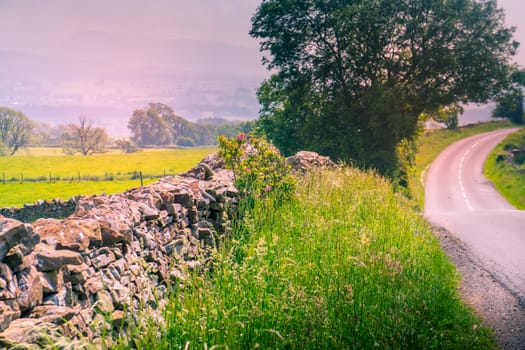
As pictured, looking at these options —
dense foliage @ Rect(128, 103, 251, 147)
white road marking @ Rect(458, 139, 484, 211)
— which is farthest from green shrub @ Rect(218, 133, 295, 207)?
dense foliage @ Rect(128, 103, 251, 147)

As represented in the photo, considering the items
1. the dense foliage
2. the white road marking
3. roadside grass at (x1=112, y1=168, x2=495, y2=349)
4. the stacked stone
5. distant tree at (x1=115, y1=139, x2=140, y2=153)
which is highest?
the dense foliage

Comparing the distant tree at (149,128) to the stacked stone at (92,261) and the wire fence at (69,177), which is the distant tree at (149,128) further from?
the stacked stone at (92,261)

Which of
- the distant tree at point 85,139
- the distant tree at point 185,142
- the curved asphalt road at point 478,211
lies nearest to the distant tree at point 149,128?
the distant tree at point 185,142

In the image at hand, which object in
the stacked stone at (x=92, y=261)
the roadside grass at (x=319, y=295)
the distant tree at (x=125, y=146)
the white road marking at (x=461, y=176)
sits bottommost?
the white road marking at (x=461, y=176)

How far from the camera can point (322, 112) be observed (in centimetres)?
2662

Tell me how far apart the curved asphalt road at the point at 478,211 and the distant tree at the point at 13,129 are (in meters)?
68.8

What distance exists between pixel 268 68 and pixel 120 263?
78.8 ft

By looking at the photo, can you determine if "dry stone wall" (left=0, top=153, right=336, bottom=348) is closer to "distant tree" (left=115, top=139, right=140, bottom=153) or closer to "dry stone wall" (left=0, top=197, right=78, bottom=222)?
"dry stone wall" (left=0, top=197, right=78, bottom=222)

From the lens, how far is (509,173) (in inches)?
1382

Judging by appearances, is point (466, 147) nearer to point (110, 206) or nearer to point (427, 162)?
point (427, 162)

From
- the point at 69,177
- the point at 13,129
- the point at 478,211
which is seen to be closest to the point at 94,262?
the point at 478,211

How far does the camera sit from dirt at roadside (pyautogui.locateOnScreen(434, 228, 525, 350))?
609 cm

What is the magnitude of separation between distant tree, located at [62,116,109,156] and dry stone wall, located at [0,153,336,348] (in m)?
69.9

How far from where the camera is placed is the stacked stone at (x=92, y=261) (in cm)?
314
